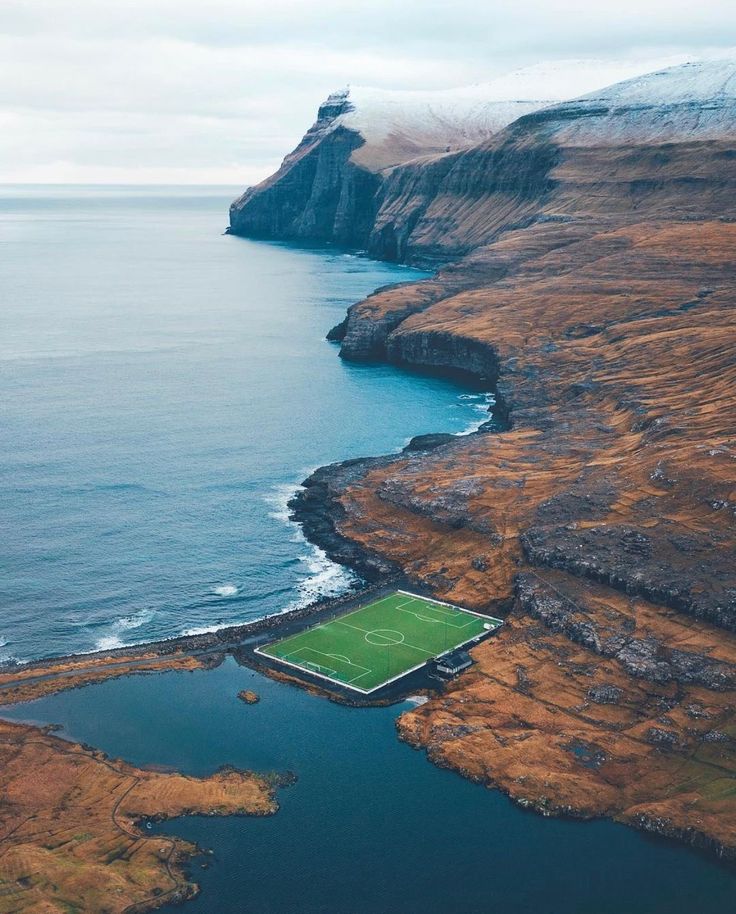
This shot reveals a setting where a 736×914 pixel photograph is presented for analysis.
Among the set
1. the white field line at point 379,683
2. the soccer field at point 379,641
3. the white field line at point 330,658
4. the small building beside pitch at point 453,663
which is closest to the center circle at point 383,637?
the soccer field at point 379,641

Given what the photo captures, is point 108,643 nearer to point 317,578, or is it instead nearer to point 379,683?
point 317,578

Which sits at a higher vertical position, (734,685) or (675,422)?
(675,422)

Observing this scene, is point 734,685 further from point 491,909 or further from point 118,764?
point 118,764

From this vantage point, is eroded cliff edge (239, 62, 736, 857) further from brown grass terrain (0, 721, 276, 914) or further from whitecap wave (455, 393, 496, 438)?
brown grass terrain (0, 721, 276, 914)

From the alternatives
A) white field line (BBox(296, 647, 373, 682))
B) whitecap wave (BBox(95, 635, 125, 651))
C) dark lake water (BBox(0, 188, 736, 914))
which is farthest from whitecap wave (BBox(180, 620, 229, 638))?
white field line (BBox(296, 647, 373, 682))

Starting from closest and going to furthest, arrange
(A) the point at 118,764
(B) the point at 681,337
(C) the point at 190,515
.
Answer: (A) the point at 118,764
(C) the point at 190,515
(B) the point at 681,337

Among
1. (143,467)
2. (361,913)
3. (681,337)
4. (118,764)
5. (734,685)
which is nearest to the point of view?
(361,913)

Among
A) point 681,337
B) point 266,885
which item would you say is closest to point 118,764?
point 266,885
